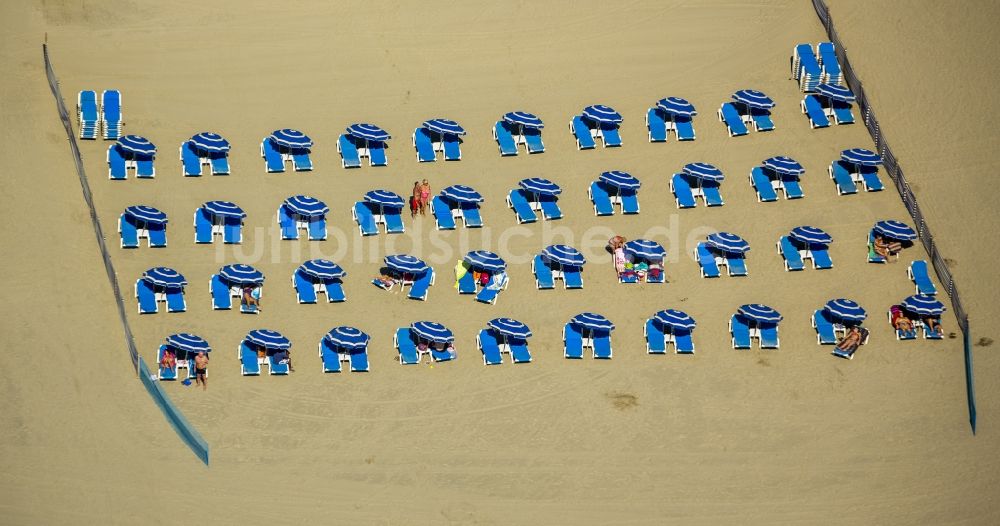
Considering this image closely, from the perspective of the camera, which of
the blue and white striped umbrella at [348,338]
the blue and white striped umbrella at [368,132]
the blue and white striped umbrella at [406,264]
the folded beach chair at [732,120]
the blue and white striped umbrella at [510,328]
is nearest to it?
the blue and white striped umbrella at [348,338]

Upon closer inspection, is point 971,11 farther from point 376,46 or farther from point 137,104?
point 137,104

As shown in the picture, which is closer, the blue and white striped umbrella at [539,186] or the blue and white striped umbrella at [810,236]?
the blue and white striped umbrella at [810,236]

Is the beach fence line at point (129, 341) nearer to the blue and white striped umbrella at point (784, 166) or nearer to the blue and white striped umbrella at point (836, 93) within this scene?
the blue and white striped umbrella at point (784, 166)

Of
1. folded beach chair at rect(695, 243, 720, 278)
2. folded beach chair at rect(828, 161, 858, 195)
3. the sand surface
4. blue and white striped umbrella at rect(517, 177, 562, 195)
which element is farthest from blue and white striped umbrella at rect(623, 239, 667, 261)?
folded beach chair at rect(828, 161, 858, 195)

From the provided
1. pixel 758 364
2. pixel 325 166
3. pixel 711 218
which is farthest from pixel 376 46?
pixel 758 364

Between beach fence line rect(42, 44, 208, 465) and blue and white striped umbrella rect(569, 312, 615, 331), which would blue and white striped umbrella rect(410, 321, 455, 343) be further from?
beach fence line rect(42, 44, 208, 465)

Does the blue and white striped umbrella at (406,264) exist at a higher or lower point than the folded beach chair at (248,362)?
higher

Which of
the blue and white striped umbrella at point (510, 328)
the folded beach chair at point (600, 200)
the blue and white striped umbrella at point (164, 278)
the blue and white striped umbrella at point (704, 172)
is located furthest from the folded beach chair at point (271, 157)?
the blue and white striped umbrella at point (704, 172)
